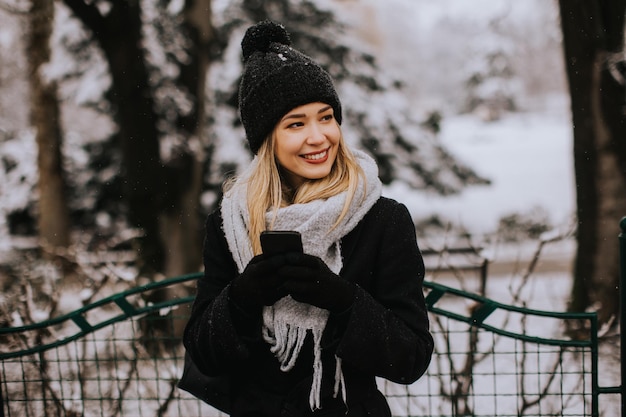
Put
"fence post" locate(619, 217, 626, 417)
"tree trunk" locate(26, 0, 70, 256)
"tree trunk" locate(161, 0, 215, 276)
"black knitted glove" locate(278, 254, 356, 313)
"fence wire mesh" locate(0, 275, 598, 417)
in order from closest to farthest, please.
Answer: "black knitted glove" locate(278, 254, 356, 313)
"fence post" locate(619, 217, 626, 417)
"fence wire mesh" locate(0, 275, 598, 417)
"tree trunk" locate(161, 0, 215, 276)
"tree trunk" locate(26, 0, 70, 256)

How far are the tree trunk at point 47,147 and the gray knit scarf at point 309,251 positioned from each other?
10.1 metres

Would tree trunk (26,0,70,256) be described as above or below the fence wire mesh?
above

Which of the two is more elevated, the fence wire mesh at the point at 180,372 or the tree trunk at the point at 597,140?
the tree trunk at the point at 597,140

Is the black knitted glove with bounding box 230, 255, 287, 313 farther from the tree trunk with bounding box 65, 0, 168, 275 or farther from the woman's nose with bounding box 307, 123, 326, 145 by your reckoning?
the tree trunk with bounding box 65, 0, 168, 275

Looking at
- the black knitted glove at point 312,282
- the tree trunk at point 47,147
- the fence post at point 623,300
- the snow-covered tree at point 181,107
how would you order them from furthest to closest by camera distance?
1. the tree trunk at point 47,147
2. the snow-covered tree at point 181,107
3. the fence post at point 623,300
4. the black knitted glove at point 312,282

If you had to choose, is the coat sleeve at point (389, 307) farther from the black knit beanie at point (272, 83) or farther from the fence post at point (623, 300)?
the fence post at point (623, 300)

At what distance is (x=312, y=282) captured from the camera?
74.2 inches

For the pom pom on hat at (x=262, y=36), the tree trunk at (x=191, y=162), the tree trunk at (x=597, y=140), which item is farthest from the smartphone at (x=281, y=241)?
the tree trunk at (x=191, y=162)

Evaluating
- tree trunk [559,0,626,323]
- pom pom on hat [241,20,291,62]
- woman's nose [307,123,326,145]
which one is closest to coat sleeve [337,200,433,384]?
woman's nose [307,123,326,145]

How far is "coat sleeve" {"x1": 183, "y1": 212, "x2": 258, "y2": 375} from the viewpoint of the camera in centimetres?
204

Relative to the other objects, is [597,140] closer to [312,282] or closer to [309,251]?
[309,251]

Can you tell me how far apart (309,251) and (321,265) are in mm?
153

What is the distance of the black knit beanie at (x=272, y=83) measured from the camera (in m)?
2.10

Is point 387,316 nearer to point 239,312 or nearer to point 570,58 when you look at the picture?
point 239,312
